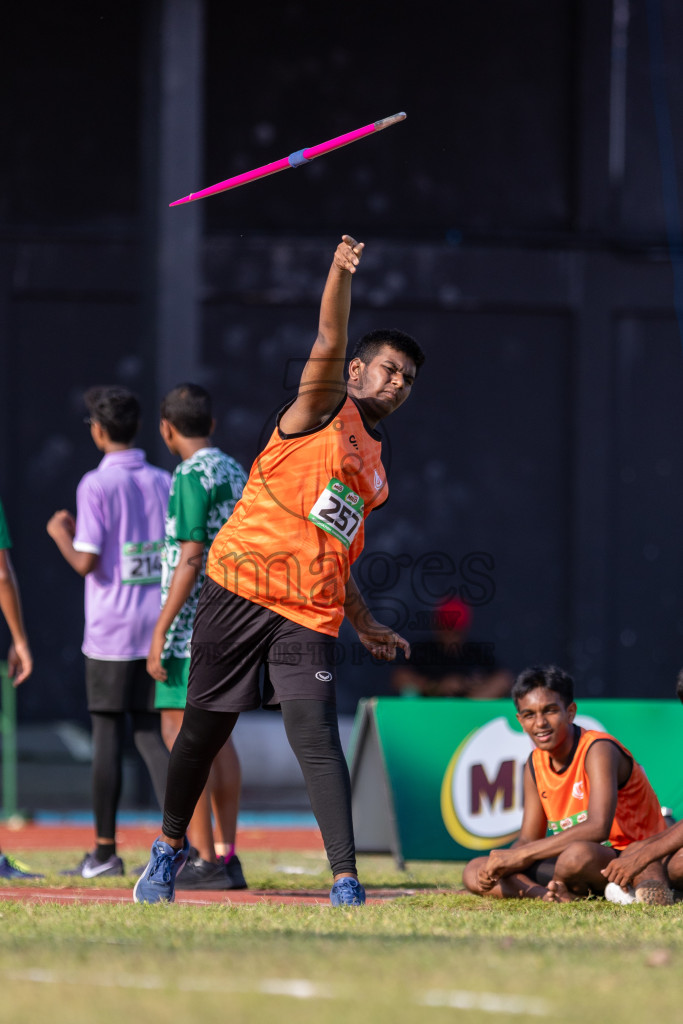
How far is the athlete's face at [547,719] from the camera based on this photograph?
5648 millimetres

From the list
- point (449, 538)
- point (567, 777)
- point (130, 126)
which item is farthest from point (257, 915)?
point (130, 126)

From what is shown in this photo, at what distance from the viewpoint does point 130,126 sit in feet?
43.2

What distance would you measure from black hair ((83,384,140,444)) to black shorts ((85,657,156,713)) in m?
1.04

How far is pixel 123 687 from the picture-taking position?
253 inches

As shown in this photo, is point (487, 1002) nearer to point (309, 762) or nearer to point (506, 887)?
point (309, 762)

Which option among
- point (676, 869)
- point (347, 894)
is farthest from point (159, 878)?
point (676, 869)

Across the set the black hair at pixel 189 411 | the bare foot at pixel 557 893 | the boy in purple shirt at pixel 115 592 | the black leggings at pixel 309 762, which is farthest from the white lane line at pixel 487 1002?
the boy in purple shirt at pixel 115 592

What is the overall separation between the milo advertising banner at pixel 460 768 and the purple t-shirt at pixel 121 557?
4.94ft

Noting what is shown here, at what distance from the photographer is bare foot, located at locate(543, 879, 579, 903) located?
5.27 metres

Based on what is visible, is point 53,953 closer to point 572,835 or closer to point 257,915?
point 257,915

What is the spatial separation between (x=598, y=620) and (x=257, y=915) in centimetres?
954

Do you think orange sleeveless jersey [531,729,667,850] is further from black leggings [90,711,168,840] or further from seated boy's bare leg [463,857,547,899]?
black leggings [90,711,168,840]

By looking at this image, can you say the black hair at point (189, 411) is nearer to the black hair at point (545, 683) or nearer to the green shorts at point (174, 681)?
the green shorts at point (174, 681)

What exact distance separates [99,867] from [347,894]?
2047 millimetres
